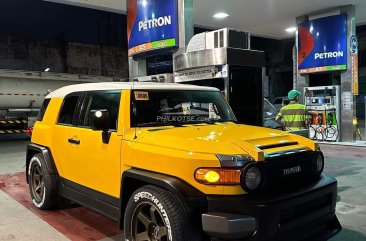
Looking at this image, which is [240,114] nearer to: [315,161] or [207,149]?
[315,161]

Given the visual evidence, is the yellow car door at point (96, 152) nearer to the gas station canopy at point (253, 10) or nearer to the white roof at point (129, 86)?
the white roof at point (129, 86)

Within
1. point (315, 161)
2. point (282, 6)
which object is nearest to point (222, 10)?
point (282, 6)

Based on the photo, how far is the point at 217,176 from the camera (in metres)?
2.92

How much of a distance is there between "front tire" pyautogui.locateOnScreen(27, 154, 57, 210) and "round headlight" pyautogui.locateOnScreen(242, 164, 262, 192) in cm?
300

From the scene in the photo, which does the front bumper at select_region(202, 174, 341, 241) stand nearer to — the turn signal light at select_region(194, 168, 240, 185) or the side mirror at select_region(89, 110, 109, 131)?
the turn signal light at select_region(194, 168, 240, 185)

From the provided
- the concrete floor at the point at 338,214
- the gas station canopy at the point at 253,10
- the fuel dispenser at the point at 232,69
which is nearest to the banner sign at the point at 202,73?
the fuel dispenser at the point at 232,69

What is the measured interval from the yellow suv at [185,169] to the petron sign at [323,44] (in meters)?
9.71

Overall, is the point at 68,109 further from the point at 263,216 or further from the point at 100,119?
the point at 263,216

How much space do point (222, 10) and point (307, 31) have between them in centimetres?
329

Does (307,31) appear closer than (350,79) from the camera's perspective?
No

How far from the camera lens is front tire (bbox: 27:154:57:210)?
16.2 feet

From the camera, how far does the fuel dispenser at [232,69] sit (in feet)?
21.4

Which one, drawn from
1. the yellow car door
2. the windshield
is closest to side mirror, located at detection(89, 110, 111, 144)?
the yellow car door

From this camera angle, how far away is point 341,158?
30.9 ft
